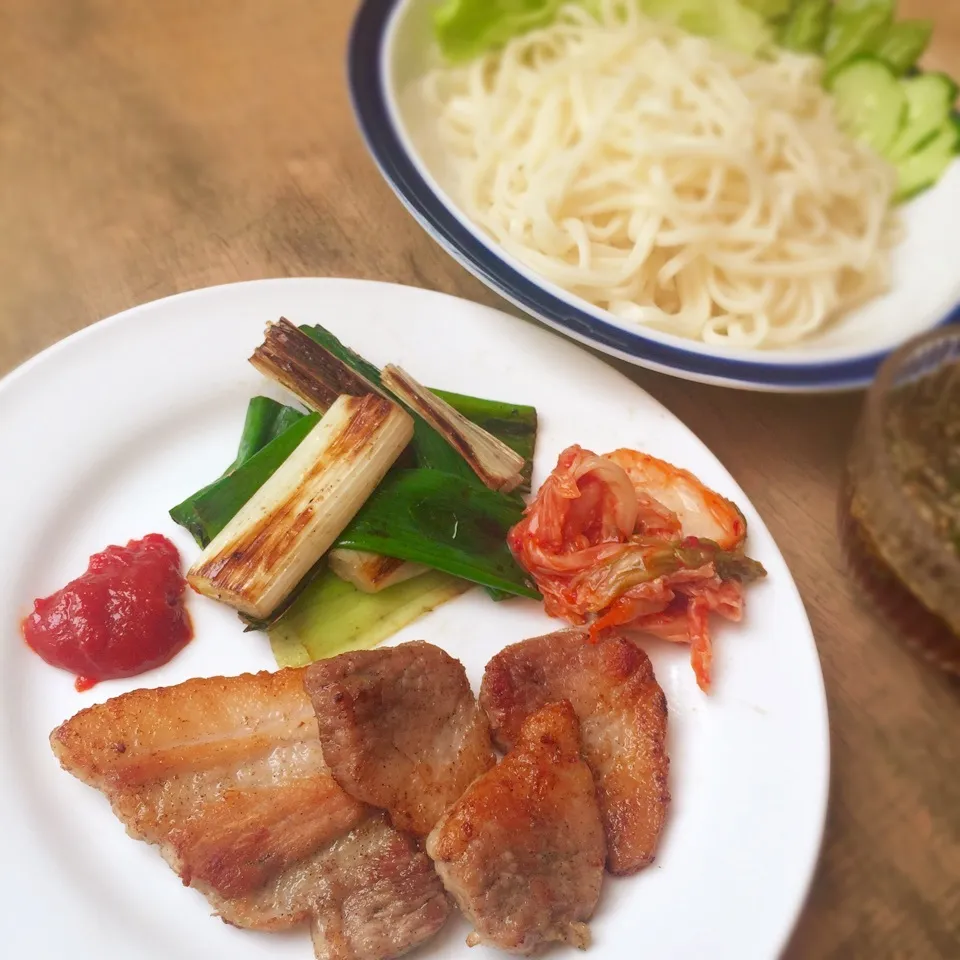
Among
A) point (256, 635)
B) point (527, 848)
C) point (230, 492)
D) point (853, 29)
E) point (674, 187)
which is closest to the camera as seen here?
point (527, 848)

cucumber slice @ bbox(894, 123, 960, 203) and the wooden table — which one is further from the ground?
cucumber slice @ bbox(894, 123, 960, 203)

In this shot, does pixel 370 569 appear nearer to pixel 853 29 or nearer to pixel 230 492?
pixel 230 492

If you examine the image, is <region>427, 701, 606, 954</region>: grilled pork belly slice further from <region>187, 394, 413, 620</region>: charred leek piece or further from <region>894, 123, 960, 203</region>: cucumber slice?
<region>894, 123, 960, 203</region>: cucumber slice

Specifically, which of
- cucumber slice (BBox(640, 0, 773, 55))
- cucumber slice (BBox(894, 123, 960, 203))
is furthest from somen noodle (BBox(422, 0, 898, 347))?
cucumber slice (BBox(640, 0, 773, 55))

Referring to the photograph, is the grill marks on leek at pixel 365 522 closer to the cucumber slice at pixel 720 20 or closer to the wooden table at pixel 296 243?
the wooden table at pixel 296 243

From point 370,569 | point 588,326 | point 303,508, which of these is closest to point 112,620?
point 303,508
